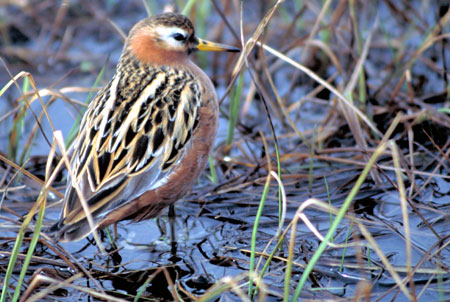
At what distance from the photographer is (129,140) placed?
3.86 meters

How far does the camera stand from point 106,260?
4.03 metres

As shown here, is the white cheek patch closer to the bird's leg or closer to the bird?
the bird

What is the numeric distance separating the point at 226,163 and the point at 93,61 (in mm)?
2325

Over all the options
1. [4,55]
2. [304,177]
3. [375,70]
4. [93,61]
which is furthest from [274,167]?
[4,55]

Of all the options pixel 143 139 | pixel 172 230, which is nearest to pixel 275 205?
pixel 172 230

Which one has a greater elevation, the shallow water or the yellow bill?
the yellow bill

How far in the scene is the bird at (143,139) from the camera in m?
3.67

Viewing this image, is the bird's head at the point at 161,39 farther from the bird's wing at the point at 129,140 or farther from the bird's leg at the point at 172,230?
the bird's leg at the point at 172,230

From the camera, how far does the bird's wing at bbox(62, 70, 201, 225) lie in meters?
3.67

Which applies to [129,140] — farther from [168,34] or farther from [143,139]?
[168,34]

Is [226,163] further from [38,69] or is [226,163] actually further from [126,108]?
[38,69]

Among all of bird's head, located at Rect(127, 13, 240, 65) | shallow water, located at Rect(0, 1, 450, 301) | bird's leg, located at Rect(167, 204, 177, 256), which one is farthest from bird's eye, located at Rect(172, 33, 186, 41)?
bird's leg, located at Rect(167, 204, 177, 256)

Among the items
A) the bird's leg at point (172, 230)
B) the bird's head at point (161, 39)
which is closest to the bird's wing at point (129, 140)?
the bird's head at point (161, 39)

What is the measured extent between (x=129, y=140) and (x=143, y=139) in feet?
0.26
